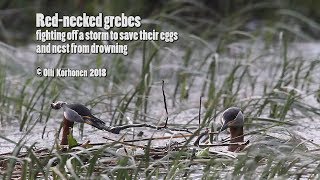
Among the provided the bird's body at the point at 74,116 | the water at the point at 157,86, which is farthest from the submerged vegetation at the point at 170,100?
the bird's body at the point at 74,116

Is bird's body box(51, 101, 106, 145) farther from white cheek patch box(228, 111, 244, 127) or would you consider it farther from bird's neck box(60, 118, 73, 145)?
white cheek patch box(228, 111, 244, 127)

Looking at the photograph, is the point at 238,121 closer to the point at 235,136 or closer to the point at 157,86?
the point at 235,136

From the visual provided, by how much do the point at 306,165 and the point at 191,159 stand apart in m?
0.30

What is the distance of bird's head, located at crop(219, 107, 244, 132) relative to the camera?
2793 mm

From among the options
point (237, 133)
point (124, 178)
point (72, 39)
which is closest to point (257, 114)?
point (237, 133)

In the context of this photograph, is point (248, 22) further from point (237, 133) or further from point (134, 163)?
point (134, 163)

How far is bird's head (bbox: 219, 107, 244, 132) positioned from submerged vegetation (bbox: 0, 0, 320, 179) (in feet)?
0.23

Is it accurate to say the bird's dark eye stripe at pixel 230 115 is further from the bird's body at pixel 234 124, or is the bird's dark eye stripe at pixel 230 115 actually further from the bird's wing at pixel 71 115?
the bird's wing at pixel 71 115

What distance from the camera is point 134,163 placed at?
244cm

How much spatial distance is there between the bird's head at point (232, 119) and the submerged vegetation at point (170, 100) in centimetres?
7

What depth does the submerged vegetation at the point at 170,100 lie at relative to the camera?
247cm

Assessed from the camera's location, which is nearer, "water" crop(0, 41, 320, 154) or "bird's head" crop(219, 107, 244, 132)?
"bird's head" crop(219, 107, 244, 132)

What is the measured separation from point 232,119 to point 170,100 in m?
1.33

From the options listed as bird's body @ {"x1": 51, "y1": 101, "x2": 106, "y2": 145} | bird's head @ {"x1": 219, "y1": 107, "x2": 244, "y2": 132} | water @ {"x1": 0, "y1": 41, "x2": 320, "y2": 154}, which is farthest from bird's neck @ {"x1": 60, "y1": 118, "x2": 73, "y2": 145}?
bird's head @ {"x1": 219, "y1": 107, "x2": 244, "y2": 132}
